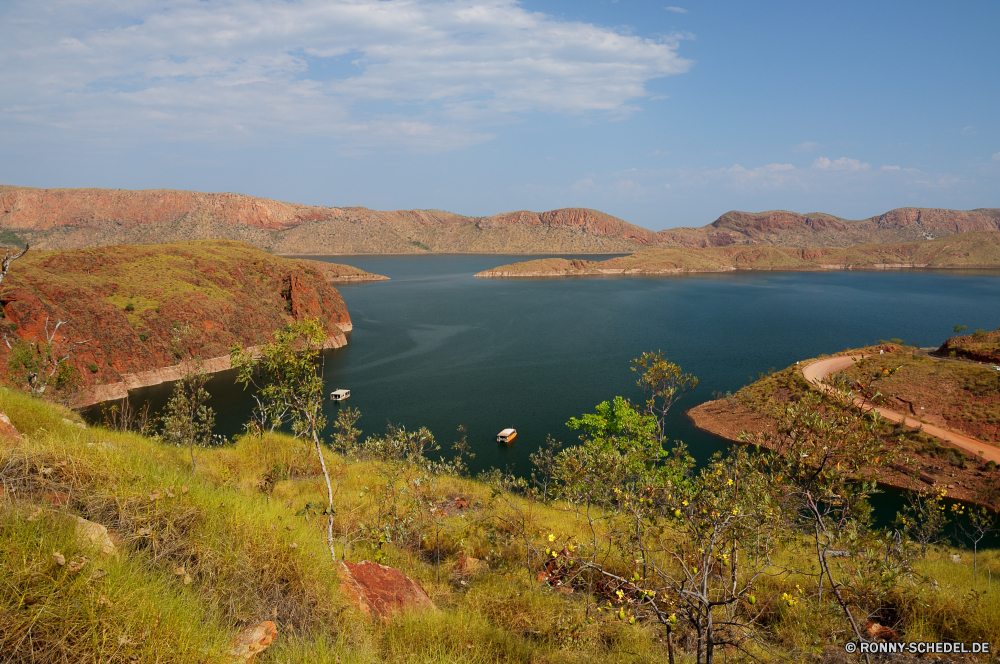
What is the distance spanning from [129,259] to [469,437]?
6162cm

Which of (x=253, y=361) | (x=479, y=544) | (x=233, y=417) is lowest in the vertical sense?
(x=233, y=417)

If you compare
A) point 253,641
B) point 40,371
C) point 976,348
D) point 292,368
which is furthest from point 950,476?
point 40,371

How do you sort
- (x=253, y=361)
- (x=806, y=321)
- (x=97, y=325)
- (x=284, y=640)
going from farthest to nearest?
(x=806, y=321) → (x=97, y=325) → (x=253, y=361) → (x=284, y=640)

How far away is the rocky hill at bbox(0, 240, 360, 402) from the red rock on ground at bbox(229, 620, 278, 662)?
29.2 metres

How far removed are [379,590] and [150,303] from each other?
211 feet

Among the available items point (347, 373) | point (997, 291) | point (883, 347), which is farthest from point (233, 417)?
point (997, 291)

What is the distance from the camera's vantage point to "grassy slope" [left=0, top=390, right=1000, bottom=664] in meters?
3.75

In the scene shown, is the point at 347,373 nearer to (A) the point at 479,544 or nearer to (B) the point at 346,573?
A: (A) the point at 479,544

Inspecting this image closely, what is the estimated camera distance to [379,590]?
6953 mm

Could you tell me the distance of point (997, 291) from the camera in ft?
432

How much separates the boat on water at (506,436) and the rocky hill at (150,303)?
1446 centimetres

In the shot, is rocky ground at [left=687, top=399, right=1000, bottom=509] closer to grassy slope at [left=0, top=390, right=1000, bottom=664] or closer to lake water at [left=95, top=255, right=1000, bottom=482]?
lake water at [left=95, top=255, right=1000, bottom=482]

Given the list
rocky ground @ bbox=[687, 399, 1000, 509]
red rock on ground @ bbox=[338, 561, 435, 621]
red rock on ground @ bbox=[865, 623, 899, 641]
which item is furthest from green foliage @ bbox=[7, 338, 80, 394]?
rocky ground @ bbox=[687, 399, 1000, 509]

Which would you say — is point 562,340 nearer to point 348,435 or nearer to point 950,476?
point 950,476
